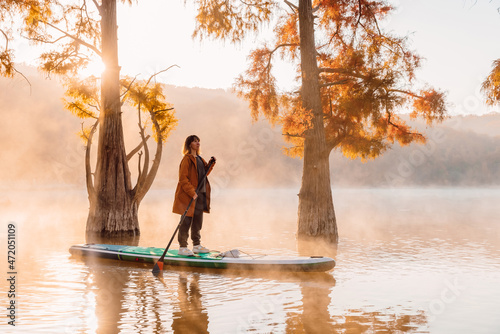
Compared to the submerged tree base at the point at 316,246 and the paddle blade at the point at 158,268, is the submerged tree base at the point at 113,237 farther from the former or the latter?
the paddle blade at the point at 158,268

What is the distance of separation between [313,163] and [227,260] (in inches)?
309

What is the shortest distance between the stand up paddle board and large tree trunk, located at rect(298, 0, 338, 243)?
263 inches

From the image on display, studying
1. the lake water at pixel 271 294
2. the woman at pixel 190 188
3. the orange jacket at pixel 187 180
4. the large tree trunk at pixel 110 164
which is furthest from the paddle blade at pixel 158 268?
the large tree trunk at pixel 110 164

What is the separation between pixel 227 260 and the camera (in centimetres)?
1094

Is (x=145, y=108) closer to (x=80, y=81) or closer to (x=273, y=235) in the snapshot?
(x=80, y=81)

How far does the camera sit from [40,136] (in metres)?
112

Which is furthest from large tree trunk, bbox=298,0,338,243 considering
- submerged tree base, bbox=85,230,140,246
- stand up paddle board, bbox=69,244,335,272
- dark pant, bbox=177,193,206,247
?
dark pant, bbox=177,193,206,247

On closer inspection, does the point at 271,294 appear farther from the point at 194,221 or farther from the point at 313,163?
the point at 313,163

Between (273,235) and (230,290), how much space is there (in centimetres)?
1048

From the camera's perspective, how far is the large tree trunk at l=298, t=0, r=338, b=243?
17.8 m

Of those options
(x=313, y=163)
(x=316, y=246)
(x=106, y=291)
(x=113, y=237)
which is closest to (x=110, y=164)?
(x=113, y=237)

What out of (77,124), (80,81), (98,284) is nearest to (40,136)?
(77,124)

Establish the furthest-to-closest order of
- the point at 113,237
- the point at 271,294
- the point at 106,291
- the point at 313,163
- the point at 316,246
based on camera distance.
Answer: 1. the point at 313,163
2. the point at 113,237
3. the point at 316,246
4. the point at 106,291
5. the point at 271,294

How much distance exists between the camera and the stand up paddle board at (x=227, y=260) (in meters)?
10.6
